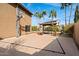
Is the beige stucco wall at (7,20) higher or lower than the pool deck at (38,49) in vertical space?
higher

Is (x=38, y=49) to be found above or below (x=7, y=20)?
below

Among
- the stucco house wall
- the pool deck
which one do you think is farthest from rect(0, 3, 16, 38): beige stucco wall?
the pool deck

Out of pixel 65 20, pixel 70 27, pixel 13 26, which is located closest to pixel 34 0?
pixel 65 20

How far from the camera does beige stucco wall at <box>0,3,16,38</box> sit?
1041 cm

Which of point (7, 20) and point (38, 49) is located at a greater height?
point (7, 20)

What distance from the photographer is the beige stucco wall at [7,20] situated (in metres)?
10.4

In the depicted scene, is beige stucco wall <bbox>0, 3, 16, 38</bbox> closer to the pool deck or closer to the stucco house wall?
the stucco house wall

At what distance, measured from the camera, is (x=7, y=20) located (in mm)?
11109

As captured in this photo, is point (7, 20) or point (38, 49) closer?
point (38, 49)

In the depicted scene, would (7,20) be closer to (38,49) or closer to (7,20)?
(7,20)

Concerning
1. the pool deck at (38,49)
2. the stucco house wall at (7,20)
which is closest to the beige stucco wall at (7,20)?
the stucco house wall at (7,20)

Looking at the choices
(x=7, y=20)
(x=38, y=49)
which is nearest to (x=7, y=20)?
(x=7, y=20)

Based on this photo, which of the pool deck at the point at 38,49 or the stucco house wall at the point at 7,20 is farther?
the stucco house wall at the point at 7,20

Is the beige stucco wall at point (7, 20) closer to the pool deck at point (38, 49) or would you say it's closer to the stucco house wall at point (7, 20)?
the stucco house wall at point (7, 20)
